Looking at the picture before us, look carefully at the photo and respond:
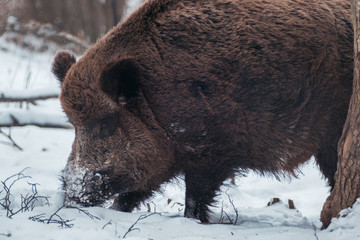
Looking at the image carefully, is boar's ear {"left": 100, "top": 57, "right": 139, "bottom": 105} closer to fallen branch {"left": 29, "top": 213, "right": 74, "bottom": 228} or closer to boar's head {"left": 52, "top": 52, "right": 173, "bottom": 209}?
boar's head {"left": 52, "top": 52, "right": 173, "bottom": 209}

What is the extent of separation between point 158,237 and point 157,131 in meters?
1.15

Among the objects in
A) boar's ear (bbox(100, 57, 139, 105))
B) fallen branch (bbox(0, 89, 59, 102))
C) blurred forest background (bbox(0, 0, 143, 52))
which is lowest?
fallen branch (bbox(0, 89, 59, 102))

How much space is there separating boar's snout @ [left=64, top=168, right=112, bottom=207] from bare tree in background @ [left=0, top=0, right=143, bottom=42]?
9904 millimetres

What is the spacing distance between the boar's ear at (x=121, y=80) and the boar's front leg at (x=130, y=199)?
91cm

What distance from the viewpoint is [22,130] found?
6.98 m

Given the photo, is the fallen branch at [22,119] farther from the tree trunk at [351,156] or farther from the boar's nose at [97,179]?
the tree trunk at [351,156]

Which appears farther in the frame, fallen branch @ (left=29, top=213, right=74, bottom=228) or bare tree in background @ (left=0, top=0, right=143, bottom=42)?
bare tree in background @ (left=0, top=0, right=143, bottom=42)

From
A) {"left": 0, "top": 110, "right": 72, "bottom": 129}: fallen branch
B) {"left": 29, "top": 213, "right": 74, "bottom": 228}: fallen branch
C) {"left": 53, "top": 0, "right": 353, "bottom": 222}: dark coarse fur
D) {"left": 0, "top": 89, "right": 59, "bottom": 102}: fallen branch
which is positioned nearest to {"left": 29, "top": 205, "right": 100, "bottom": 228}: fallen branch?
{"left": 29, "top": 213, "right": 74, "bottom": 228}: fallen branch

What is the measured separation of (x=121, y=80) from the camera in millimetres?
3754

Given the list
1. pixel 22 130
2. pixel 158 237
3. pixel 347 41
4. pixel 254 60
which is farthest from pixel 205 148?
pixel 22 130

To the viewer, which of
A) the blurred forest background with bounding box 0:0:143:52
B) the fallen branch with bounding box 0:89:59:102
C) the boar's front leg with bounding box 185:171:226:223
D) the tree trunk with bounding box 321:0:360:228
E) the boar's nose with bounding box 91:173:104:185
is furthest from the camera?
the blurred forest background with bounding box 0:0:143:52

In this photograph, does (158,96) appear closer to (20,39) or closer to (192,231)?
(192,231)

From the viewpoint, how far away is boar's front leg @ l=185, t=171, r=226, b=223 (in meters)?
3.82

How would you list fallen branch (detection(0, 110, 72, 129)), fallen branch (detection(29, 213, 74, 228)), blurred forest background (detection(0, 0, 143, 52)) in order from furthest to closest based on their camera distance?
blurred forest background (detection(0, 0, 143, 52))
fallen branch (detection(0, 110, 72, 129))
fallen branch (detection(29, 213, 74, 228))
